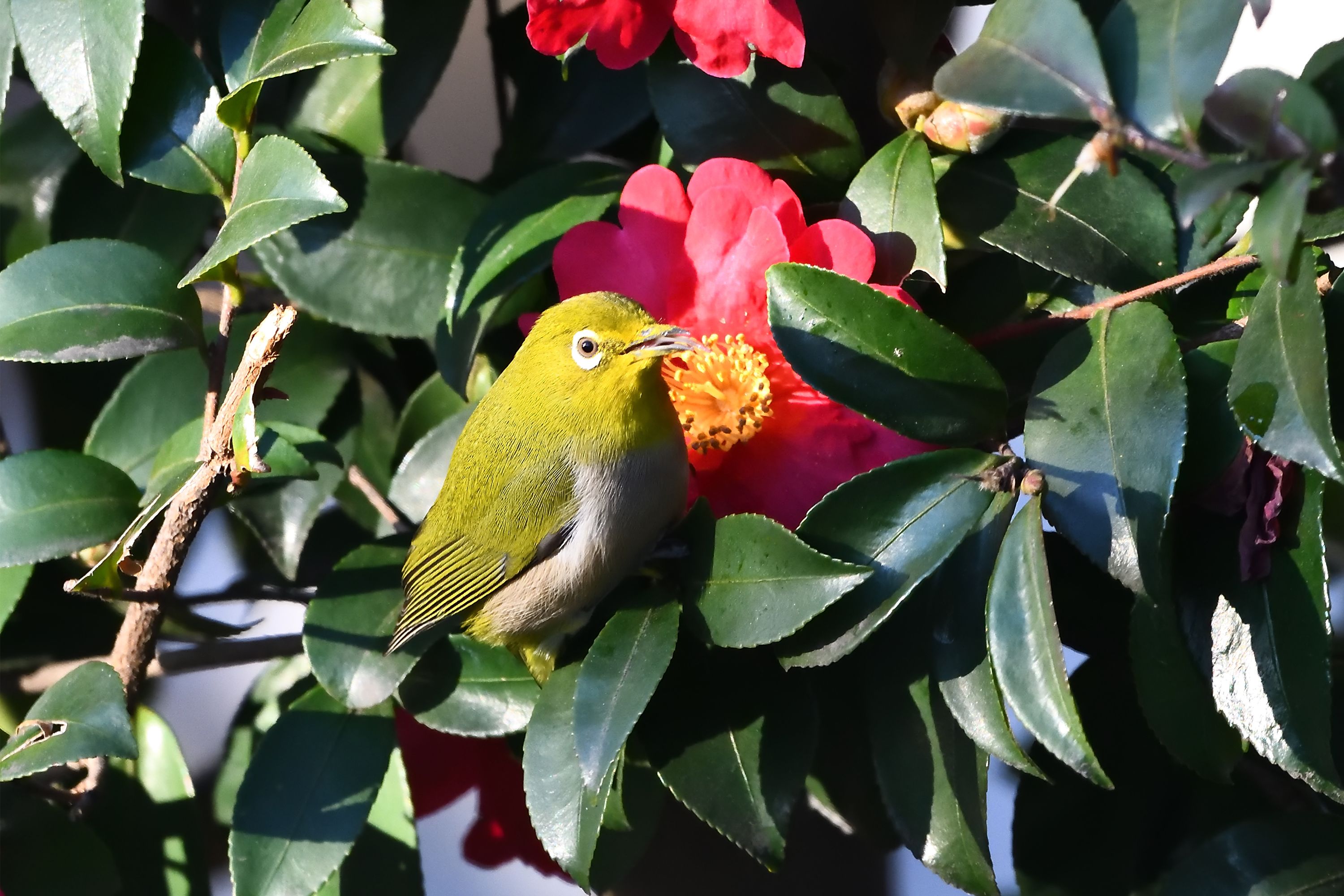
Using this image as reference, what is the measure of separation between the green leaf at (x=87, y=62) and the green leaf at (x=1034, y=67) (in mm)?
448

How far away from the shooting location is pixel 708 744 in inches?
23.9

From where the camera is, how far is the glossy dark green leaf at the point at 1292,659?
1.67 feet

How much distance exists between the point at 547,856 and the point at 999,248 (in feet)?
1.79

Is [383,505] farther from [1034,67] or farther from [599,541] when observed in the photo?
[1034,67]

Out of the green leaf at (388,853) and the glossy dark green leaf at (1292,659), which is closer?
the glossy dark green leaf at (1292,659)

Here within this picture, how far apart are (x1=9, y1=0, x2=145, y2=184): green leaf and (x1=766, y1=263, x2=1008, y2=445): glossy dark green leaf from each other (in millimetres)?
386

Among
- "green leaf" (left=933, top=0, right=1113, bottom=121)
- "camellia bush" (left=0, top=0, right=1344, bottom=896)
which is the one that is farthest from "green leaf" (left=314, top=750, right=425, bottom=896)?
"green leaf" (left=933, top=0, right=1113, bottom=121)

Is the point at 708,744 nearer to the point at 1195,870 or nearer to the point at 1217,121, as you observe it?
the point at 1195,870

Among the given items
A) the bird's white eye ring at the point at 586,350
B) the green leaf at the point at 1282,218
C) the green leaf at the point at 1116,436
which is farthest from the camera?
the bird's white eye ring at the point at 586,350

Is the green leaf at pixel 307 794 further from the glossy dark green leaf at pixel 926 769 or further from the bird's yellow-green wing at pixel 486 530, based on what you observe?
the glossy dark green leaf at pixel 926 769

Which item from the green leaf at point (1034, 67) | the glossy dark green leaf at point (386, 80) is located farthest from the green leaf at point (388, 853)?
the green leaf at point (1034, 67)

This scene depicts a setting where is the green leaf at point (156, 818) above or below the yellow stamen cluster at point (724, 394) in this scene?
below

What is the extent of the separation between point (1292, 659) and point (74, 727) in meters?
0.59

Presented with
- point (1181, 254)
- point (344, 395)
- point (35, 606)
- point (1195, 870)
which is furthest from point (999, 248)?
point (35, 606)
